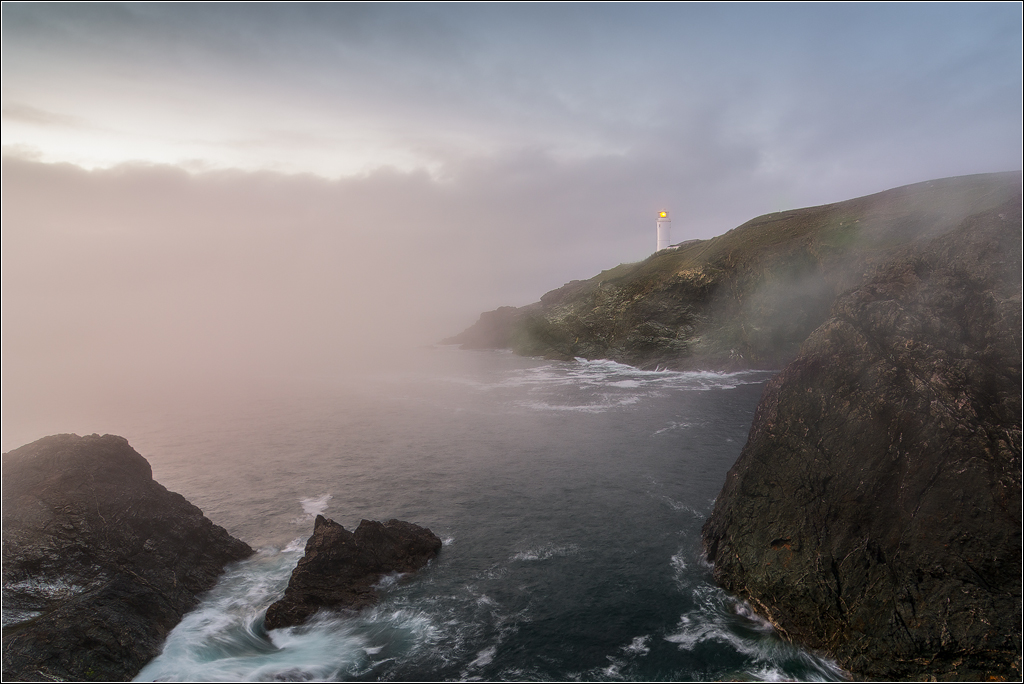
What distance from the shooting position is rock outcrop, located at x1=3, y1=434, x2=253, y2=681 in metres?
19.2

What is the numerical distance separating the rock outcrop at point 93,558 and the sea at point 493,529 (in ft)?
4.47

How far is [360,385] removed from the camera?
89.8 m

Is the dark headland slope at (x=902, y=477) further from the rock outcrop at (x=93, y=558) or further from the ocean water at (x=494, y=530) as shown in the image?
the rock outcrop at (x=93, y=558)

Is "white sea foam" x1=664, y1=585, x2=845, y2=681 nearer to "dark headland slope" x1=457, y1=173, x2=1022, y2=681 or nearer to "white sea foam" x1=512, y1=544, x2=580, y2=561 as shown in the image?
"dark headland slope" x1=457, y1=173, x2=1022, y2=681

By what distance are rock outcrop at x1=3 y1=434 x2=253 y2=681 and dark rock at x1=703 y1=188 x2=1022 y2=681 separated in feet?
85.5

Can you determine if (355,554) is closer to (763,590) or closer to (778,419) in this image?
(763,590)

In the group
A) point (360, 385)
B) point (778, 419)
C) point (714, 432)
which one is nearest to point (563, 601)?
point (778, 419)

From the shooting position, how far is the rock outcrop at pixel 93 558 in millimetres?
19172

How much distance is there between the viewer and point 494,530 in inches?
1239

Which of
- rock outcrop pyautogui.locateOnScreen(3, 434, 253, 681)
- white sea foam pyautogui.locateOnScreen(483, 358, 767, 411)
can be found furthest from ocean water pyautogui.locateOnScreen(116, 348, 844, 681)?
rock outcrop pyautogui.locateOnScreen(3, 434, 253, 681)

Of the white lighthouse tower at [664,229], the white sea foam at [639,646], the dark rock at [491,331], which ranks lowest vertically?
the white sea foam at [639,646]

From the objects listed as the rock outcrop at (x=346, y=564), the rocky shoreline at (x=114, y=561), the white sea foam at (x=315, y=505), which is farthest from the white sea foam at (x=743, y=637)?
the white sea foam at (x=315, y=505)

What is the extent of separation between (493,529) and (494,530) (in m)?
0.16

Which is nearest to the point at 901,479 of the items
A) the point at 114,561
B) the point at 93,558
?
the point at 114,561
